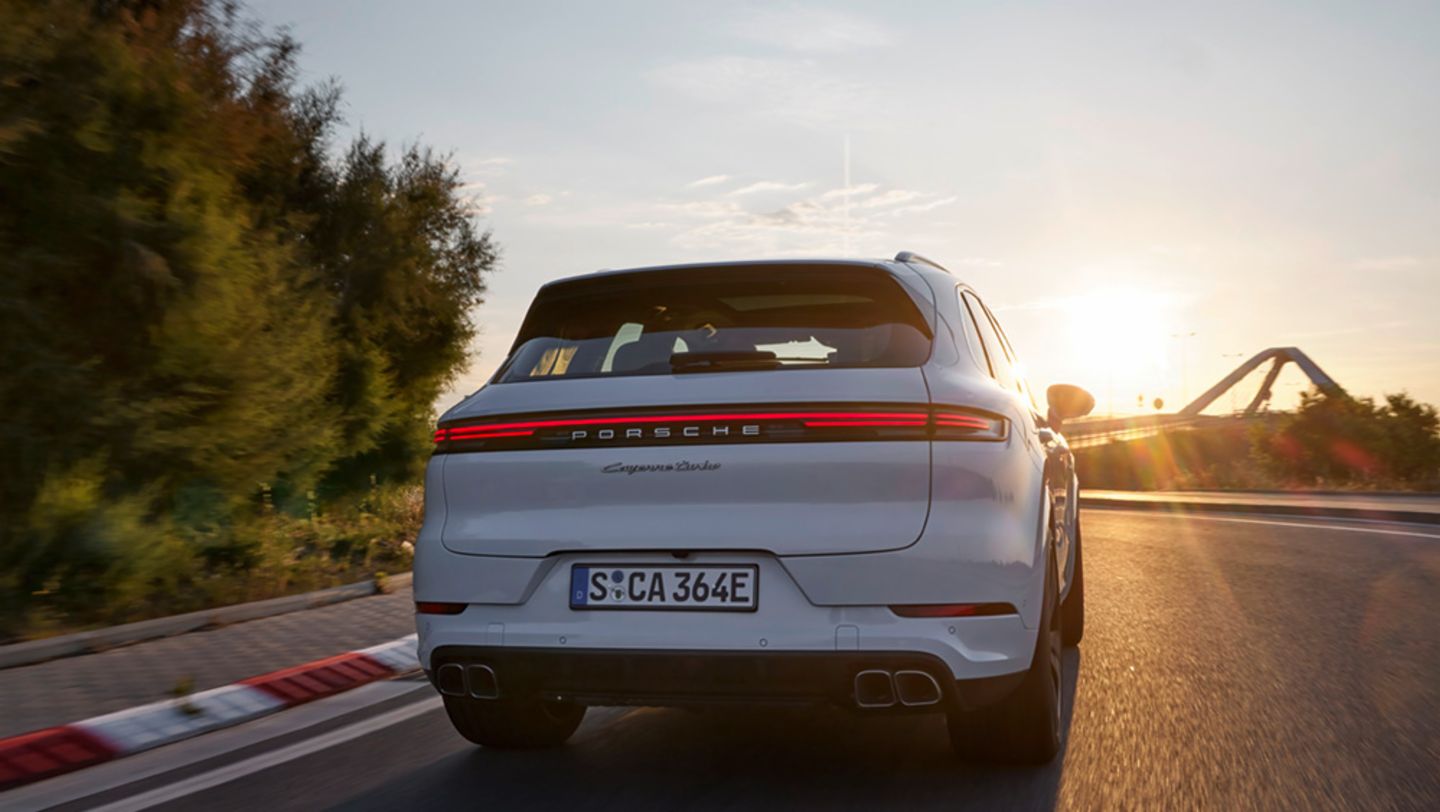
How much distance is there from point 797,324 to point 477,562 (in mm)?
1293

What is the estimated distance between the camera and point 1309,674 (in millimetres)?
6566

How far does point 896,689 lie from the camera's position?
4.02 metres

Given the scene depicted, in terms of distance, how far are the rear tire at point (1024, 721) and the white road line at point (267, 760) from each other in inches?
94.7

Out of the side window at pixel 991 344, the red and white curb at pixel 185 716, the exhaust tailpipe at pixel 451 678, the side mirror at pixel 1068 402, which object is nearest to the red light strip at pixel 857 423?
the side window at pixel 991 344

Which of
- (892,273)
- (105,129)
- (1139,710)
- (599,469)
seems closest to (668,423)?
(599,469)

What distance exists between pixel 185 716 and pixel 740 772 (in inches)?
97.4

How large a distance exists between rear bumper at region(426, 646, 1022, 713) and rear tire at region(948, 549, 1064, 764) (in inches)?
10.7

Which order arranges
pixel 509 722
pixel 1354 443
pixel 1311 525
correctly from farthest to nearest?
pixel 1354 443, pixel 1311 525, pixel 509 722

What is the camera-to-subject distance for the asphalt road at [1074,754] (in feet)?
14.3

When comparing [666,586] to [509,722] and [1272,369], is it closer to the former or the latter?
[509,722]

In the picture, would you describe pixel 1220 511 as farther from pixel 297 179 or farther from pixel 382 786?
pixel 382 786

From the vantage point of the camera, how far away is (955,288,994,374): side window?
4.64 metres

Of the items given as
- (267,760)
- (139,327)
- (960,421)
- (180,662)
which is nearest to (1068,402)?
(960,421)

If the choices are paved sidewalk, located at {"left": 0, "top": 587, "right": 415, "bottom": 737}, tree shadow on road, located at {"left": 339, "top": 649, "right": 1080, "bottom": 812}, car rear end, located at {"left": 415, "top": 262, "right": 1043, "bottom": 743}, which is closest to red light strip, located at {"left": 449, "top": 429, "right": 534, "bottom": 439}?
car rear end, located at {"left": 415, "top": 262, "right": 1043, "bottom": 743}
